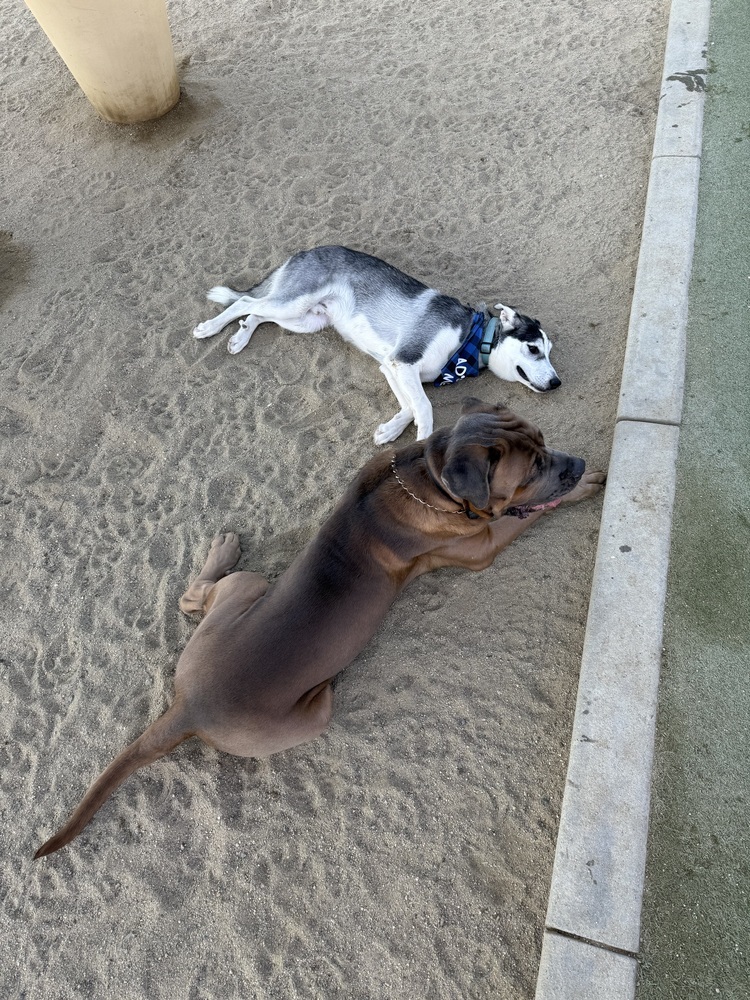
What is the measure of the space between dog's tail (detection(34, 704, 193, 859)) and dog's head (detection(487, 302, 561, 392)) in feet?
9.44

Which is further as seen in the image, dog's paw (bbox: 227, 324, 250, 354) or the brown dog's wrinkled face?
dog's paw (bbox: 227, 324, 250, 354)

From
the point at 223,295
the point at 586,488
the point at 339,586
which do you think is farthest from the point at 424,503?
the point at 223,295

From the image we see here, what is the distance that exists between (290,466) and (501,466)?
1653mm

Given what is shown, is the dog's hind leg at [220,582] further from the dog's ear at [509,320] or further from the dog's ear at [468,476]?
the dog's ear at [509,320]

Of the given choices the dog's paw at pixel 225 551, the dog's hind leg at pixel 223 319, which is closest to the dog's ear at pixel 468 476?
the dog's paw at pixel 225 551

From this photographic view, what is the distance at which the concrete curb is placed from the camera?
263cm

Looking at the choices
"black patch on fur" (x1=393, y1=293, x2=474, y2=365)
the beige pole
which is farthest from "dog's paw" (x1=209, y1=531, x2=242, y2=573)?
the beige pole

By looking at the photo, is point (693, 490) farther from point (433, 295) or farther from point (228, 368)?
point (228, 368)

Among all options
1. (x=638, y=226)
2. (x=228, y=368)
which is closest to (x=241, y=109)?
(x=228, y=368)

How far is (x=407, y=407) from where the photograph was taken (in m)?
4.33

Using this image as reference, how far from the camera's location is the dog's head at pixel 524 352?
4.25 m

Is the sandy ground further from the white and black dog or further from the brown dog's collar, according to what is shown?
the brown dog's collar

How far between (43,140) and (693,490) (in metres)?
7.01

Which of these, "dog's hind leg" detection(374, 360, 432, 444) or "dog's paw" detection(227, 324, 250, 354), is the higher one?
"dog's paw" detection(227, 324, 250, 354)
